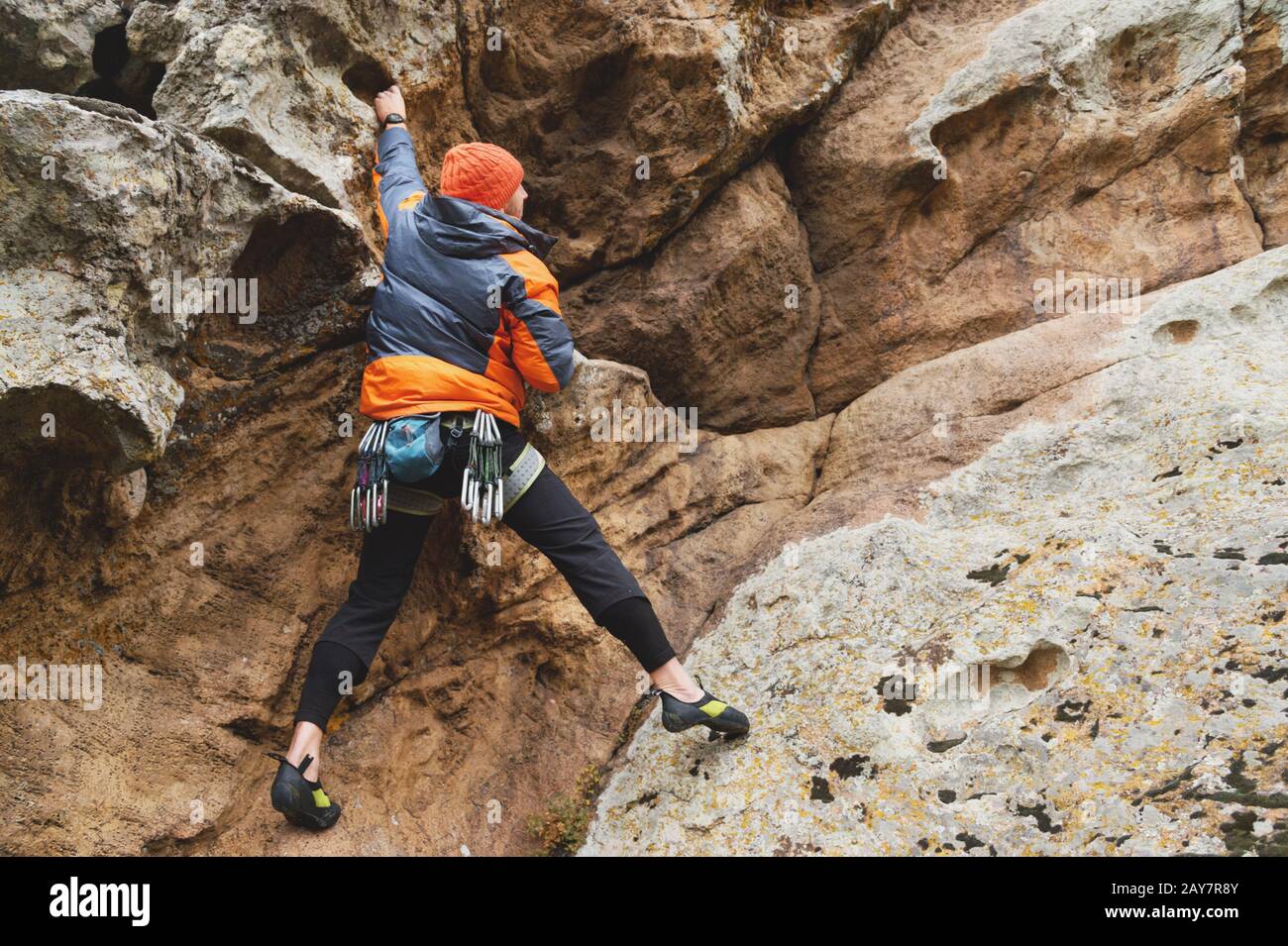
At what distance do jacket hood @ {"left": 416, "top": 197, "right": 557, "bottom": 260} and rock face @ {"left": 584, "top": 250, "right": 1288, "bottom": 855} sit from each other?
282 centimetres

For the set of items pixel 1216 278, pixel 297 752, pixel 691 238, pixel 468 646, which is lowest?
pixel 297 752

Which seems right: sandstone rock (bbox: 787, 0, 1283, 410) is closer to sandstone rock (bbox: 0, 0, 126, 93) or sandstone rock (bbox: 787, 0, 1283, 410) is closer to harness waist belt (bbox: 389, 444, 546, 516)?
harness waist belt (bbox: 389, 444, 546, 516)

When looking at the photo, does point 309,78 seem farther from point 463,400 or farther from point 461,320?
point 463,400

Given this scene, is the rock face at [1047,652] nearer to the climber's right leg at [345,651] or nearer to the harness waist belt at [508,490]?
the climber's right leg at [345,651]

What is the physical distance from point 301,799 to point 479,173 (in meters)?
3.70

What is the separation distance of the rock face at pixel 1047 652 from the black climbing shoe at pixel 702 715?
0.16 meters

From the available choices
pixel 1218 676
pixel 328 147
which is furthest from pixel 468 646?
pixel 1218 676

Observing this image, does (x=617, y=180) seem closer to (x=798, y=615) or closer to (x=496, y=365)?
(x=496, y=365)

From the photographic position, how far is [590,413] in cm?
712

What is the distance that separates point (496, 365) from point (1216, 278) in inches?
209

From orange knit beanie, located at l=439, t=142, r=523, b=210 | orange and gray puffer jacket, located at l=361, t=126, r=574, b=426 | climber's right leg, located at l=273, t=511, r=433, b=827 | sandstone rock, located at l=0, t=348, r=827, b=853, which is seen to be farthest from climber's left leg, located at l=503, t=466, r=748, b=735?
orange knit beanie, located at l=439, t=142, r=523, b=210

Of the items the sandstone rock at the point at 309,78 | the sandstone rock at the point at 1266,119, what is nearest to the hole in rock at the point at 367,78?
the sandstone rock at the point at 309,78

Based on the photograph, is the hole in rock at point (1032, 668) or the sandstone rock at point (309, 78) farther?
the sandstone rock at point (309, 78)

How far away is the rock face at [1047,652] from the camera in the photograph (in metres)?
4.49
